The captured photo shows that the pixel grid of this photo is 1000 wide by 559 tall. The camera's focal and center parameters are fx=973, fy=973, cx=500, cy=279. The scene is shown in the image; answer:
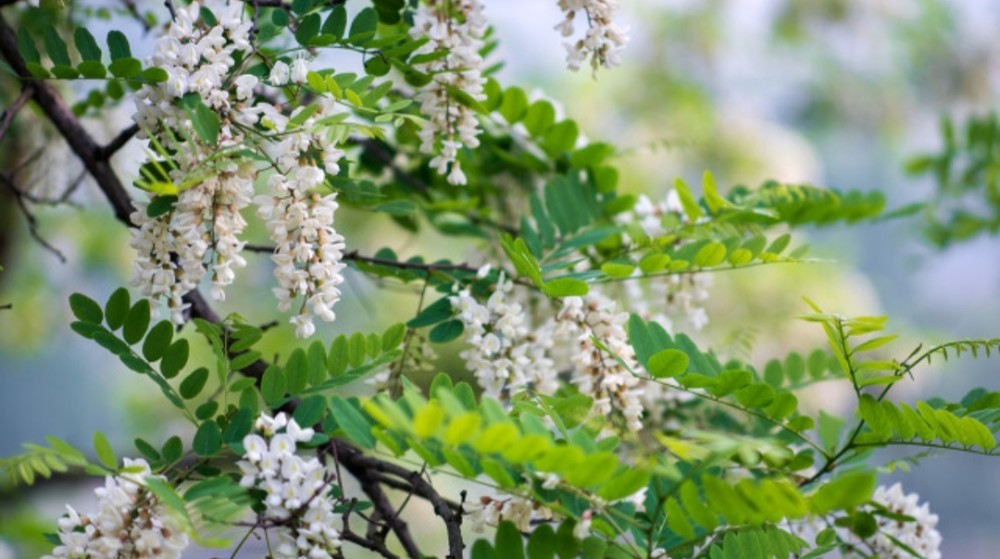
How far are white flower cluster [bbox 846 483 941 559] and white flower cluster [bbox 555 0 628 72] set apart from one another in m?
0.29

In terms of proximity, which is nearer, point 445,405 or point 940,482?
point 445,405

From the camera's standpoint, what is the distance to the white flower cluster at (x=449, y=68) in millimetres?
511

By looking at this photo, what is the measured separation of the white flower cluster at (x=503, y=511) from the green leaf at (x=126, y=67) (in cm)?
25

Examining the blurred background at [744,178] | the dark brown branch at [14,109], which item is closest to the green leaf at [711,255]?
the dark brown branch at [14,109]

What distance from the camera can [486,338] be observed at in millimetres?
533

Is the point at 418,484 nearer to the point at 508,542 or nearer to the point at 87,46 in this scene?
the point at 508,542

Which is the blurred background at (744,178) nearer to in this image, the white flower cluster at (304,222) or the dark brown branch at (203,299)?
the dark brown branch at (203,299)

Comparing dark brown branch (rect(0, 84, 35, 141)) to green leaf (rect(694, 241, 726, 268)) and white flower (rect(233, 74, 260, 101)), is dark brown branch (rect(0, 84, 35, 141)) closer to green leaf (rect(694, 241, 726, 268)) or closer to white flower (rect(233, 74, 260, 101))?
white flower (rect(233, 74, 260, 101))

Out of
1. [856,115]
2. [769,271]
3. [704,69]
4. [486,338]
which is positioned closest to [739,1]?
[704,69]

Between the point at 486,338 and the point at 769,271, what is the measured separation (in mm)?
2012

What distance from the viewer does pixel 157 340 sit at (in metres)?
0.48

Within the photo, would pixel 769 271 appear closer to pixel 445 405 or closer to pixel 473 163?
pixel 473 163

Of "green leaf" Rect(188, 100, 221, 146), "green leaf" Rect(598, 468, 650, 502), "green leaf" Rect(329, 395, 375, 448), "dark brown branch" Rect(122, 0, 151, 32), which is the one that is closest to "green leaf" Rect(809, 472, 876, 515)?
"green leaf" Rect(598, 468, 650, 502)

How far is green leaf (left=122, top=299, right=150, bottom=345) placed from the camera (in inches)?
18.3
